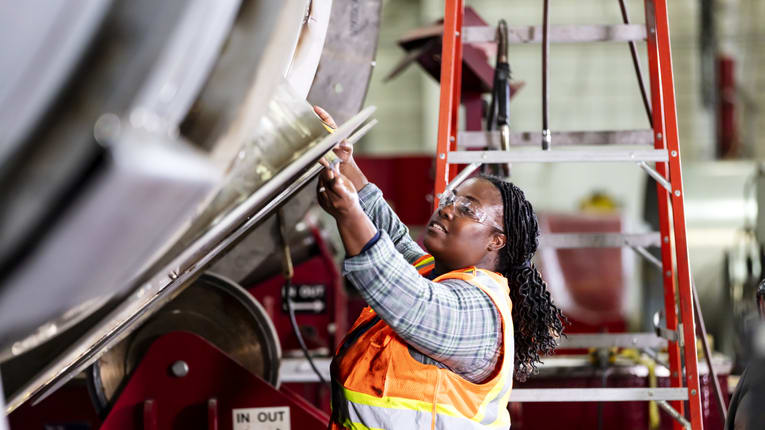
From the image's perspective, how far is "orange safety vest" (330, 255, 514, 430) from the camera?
1809mm

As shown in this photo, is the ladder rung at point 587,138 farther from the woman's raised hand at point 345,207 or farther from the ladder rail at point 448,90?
the woman's raised hand at point 345,207

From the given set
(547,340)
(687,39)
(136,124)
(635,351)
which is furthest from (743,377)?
(687,39)

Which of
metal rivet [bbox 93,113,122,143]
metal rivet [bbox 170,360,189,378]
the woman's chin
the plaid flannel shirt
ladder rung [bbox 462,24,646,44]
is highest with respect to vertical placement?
ladder rung [bbox 462,24,646,44]

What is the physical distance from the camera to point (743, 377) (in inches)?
78.2

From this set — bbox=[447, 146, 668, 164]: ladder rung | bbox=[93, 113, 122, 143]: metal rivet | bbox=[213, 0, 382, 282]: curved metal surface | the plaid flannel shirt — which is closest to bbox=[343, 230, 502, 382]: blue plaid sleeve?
the plaid flannel shirt

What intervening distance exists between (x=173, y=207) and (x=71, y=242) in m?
0.12

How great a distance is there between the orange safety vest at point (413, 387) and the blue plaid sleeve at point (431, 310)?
0.03m

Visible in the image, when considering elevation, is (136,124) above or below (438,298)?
above

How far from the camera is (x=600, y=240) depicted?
3072mm

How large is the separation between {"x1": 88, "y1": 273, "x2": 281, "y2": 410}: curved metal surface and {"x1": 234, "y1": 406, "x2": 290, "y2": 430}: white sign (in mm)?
243

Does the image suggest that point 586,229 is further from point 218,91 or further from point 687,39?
point 218,91

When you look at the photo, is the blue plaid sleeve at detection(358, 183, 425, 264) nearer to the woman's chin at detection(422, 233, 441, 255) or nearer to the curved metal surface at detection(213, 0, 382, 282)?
the woman's chin at detection(422, 233, 441, 255)

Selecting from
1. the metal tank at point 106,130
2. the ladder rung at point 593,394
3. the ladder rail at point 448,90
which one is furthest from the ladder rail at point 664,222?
the metal tank at point 106,130

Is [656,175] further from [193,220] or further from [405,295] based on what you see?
[193,220]
